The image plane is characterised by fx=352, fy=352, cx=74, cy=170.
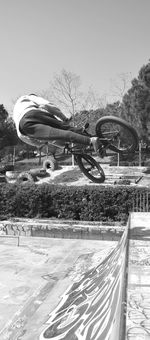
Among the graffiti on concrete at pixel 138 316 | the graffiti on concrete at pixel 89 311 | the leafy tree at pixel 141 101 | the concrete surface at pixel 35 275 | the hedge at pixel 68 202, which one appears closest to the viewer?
the graffiti on concrete at pixel 138 316

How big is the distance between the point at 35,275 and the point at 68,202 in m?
5.50

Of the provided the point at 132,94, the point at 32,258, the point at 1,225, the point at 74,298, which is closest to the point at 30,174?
the point at 132,94

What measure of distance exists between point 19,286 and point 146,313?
16.8ft

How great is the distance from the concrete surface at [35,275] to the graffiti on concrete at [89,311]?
0.36m

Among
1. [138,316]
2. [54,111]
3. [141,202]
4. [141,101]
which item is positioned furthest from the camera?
[141,101]

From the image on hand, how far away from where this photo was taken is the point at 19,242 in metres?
12.6

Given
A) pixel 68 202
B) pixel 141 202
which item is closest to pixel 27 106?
pixel 68 202

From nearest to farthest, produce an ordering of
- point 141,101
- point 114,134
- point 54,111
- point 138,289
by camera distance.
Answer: point 138,289 < point 114,134 < point 54,111 < point 141,101

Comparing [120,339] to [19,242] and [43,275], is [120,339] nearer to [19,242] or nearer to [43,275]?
[43,275]

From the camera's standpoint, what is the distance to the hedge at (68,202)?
1409cm

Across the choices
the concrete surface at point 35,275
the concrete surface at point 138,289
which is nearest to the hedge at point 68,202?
the concrete surface at point 35,275

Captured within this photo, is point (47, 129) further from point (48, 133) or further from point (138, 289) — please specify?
point (138, 289)

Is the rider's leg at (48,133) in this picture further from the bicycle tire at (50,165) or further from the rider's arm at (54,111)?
the bicycle tire at (50,165)

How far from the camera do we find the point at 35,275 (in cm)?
936
